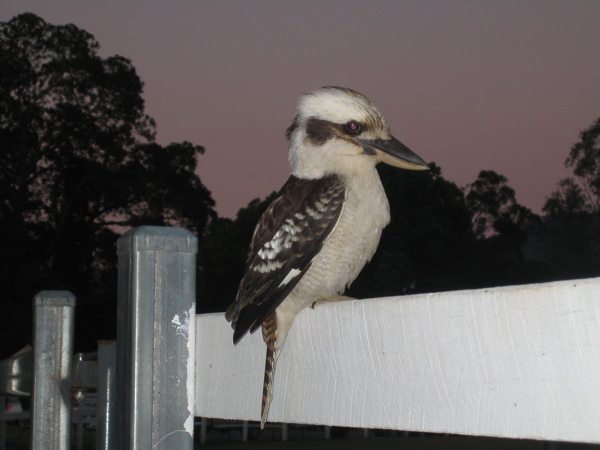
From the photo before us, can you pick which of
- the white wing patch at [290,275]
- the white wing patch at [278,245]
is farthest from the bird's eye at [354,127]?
the white wing patch at [290,275]

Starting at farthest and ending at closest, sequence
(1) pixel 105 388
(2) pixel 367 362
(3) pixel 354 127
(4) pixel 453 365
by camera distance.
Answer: (3) pixel 354 127
(1) pixel 105 388
(2) pixel 367 362
(4) pixel 453 365

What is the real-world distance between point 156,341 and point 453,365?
711 mm

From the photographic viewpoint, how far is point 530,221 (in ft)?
123

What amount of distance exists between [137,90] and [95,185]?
12.6ft

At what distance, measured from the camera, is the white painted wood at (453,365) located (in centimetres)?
95

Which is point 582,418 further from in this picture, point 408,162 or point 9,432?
point 9,432

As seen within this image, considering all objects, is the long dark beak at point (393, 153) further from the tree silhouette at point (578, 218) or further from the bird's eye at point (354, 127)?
the tree silhouette at point (578, 218)

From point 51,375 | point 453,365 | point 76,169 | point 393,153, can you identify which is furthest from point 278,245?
point 76,169

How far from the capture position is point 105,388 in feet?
6.84

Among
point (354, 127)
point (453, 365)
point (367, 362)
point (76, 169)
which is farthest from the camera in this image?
point (76, 169)

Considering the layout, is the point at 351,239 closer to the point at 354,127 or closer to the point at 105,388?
the point at 354,127

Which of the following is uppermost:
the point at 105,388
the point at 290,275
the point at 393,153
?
the point at 393,153

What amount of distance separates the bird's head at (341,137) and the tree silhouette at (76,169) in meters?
24.1

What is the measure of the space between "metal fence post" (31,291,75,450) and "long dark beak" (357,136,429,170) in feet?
3.42
